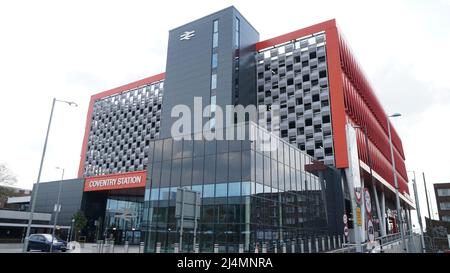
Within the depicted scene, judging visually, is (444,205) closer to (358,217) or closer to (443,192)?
(443,192)

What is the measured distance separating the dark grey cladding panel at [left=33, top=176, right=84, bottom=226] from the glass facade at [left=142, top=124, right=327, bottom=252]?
29781mm

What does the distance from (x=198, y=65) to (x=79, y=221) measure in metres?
35.2

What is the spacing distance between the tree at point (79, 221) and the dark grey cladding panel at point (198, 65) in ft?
68.4

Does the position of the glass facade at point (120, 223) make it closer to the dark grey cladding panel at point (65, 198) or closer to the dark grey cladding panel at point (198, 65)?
the dark grey cladding panel at point (65, 198)

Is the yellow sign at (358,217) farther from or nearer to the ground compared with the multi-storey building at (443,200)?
nearer to the ground

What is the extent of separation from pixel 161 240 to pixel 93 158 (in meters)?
70.5

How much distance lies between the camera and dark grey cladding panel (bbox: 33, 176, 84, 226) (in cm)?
5841

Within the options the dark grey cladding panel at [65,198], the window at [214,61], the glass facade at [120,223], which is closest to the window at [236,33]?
the window at [214,61]

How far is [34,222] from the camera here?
60.2 meters

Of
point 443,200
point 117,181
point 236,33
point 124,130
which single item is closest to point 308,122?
point 236,33

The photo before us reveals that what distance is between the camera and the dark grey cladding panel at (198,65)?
64.1 meters
